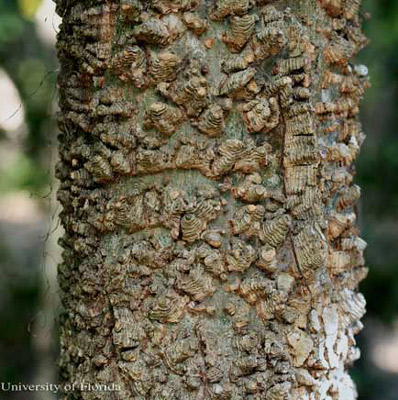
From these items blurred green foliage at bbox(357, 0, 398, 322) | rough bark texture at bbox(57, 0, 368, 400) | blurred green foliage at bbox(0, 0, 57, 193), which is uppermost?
blurred green foliage at bbox(0, 0, 57, 193)

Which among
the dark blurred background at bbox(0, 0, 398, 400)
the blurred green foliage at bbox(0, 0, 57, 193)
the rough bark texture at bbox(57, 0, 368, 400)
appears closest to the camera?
the rough bark texture at bbox(57, 0, 368, 400)

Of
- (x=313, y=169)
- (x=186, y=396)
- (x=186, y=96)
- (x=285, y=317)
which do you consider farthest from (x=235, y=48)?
(x=186, y=396)

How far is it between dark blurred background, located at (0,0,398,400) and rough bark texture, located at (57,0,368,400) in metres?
2.56

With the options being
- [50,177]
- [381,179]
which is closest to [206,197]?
[50,177]

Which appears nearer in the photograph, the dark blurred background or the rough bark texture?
the rough bark texture

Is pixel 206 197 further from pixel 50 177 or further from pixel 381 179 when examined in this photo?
pixel 381 179

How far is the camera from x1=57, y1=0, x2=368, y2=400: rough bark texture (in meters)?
1.01

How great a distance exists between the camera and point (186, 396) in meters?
1.01

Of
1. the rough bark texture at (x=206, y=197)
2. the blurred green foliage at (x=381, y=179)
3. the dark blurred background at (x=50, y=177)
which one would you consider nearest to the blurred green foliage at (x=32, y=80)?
the dark blurred background at (x=50, y=177)

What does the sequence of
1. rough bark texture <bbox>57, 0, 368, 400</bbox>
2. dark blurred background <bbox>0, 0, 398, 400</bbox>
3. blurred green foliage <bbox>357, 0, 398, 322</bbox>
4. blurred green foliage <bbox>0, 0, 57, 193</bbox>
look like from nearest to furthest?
rough bark texture <bbox>57, 0, 368, 400</bbox> → dark blurred background <bbox>0, 0, 398, 400</bbox> → blurred green foliage <bbox>357, 0, 398, 322</bbox> → blurred green foliage <bbox>0, 0, 57, 193</bbox>

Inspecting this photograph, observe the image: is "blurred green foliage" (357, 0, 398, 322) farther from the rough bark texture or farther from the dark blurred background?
the rough bark texture

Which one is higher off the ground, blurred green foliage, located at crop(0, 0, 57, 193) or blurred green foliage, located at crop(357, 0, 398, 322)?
blurred green foliage, located at crop(0, 0, 57, 193)

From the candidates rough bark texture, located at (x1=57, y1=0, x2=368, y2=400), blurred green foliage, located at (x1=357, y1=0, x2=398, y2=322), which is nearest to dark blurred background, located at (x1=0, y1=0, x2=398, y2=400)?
blurred green foliage, located at (x1=357, y1=0, x2=398, y2=322)

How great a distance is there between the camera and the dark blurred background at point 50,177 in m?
4.13
